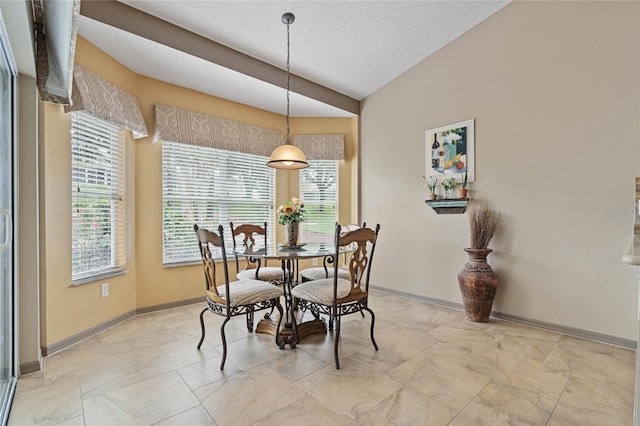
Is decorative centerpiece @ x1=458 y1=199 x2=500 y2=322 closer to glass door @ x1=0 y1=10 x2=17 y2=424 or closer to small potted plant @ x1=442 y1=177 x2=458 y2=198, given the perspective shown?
small potted plant @ x1=442 y1=177 x2=458 y2=198

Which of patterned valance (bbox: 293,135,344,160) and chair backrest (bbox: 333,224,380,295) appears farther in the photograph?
patterned valance (bbox: 293,135,344,160)

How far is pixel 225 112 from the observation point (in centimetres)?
407

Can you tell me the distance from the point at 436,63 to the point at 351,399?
3.87m

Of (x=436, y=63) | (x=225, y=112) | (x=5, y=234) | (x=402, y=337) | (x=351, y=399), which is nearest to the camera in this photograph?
(x=351, y=399)

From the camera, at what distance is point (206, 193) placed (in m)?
3.95

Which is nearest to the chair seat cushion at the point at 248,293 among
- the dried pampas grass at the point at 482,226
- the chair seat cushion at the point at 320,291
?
the chair seat cushion at the point at 320,291

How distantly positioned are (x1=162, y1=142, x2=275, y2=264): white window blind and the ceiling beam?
114cm

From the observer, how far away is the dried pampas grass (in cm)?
319

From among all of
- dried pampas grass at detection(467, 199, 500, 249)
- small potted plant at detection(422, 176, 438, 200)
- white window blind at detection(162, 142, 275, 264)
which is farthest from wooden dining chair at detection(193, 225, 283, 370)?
small potted plant at detection(422, 176, 438, 200)

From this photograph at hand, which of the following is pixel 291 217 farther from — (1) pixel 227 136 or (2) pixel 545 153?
(2) pixel 545 153

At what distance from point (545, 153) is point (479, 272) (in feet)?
4.47

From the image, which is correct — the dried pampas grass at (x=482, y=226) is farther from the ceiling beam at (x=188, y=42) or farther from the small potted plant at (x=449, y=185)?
the ceiling beam at (x=188, y=42)

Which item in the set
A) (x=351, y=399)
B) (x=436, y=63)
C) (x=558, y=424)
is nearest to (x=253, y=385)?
(x=351, y=399)

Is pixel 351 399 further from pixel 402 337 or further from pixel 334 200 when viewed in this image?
pixel 334 200
